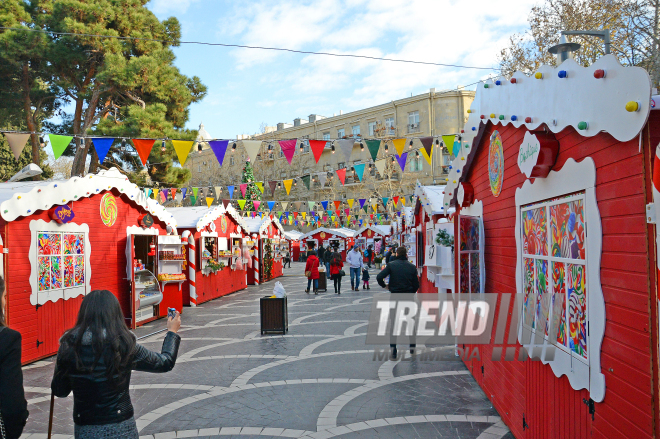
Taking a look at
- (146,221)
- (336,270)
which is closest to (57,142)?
(146,221)

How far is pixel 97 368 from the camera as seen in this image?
279cm

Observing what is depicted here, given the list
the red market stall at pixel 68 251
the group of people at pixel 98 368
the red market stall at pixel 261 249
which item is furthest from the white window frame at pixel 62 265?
the red market stall at pixel 261 249

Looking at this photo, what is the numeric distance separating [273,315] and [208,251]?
24.4 ft

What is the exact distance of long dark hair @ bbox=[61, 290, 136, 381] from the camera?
2779 millimetres

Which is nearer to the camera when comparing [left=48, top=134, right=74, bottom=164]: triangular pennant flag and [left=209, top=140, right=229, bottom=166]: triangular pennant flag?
[left=48, top=134, right=74, bottom=164]: triangular pennant flag

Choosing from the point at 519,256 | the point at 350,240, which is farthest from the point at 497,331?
the point at 350,240

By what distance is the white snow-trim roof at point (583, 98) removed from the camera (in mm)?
2295

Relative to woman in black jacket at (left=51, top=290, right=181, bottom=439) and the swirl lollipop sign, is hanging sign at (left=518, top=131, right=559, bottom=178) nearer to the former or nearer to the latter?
woman in black jacket at (left=51, top=290, right=181, bottom=439)

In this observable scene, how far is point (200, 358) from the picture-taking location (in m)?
8.34

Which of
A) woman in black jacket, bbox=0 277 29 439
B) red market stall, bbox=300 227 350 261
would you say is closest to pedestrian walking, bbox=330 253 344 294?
woman in black jacket, bbox=0 277 29 439

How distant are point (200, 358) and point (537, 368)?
590 cm

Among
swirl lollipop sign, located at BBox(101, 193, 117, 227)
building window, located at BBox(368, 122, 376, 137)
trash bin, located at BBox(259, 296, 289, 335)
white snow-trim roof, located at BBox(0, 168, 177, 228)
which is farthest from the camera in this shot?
building window, located at BBox(368, 122, 376, 137)

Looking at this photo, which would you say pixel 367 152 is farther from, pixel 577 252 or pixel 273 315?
pixel 577 252

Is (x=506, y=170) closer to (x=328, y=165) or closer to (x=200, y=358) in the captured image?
(x=200, y=358)
